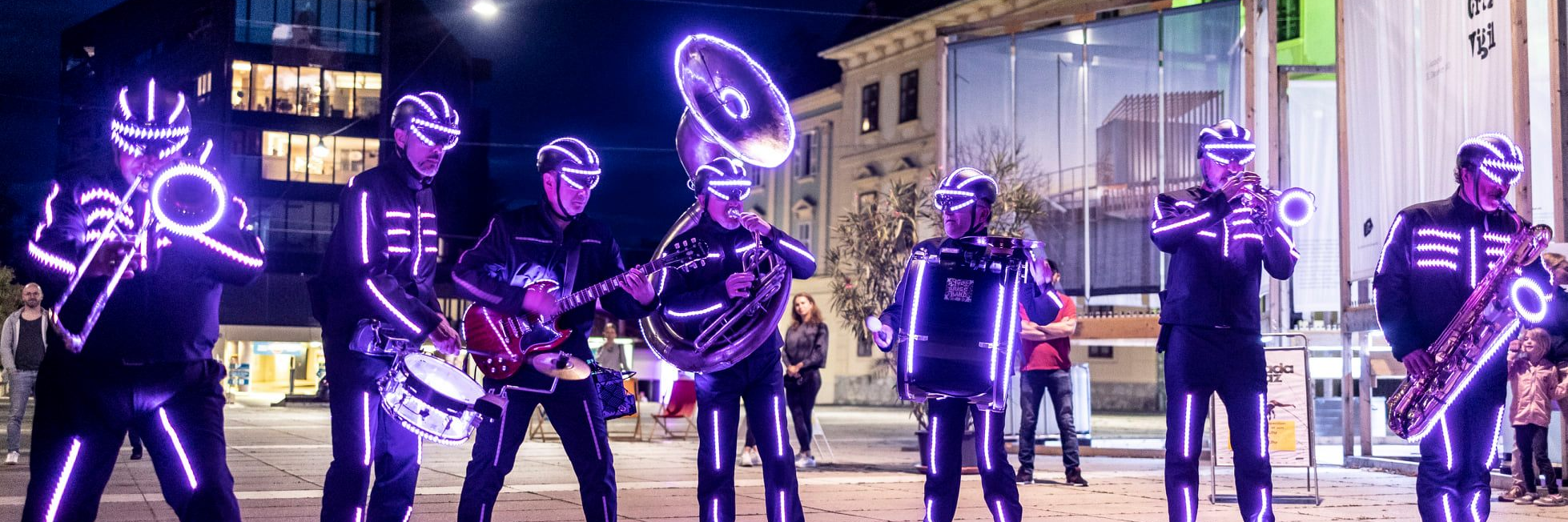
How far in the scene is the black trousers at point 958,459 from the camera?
22.6ft

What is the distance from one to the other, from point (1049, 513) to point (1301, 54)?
13.1 m

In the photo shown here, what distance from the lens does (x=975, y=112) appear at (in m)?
18.4

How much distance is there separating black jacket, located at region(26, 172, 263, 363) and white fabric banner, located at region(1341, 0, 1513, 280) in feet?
31.3

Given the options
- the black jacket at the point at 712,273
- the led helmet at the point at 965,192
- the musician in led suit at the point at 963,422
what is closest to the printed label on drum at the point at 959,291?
the musician in led suit at the point at 963,422

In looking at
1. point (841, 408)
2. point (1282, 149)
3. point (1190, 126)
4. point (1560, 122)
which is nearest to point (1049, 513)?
point (1560, 122)

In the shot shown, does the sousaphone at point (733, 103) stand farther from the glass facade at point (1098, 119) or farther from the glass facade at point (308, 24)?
the glass facade at point (308, 24)

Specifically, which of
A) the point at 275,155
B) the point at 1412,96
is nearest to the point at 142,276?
the point at 1412,96

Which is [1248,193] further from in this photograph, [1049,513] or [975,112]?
[975,112]

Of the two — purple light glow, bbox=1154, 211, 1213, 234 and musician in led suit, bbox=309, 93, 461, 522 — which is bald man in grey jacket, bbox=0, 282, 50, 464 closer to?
musician in led suit, bbox=309, 93, 461, 522

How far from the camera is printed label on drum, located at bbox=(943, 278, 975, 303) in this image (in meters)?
6.87

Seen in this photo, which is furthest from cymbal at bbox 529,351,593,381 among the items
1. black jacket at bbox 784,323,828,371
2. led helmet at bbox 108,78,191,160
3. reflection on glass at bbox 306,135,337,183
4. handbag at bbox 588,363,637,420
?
reflection on glass at bbox 306,135,337,183

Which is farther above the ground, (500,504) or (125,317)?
(125,317)

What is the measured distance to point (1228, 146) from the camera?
664cm

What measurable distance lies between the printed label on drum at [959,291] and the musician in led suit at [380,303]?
2.38 meters
